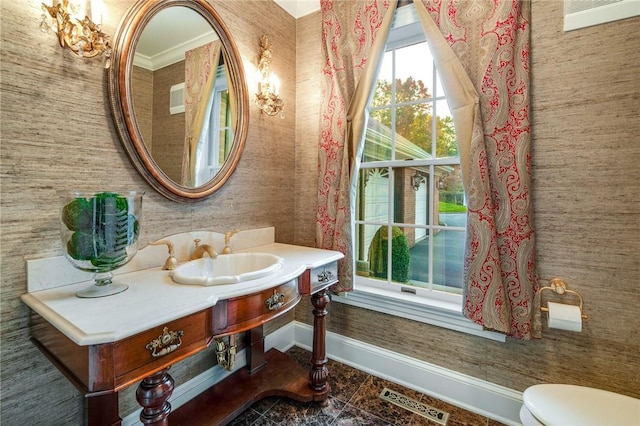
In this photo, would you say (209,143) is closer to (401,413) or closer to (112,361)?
(112,361)

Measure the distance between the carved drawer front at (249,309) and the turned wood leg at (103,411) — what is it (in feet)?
2.05

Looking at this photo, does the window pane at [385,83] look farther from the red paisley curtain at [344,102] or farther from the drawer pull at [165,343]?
the drawer pull at [165,343]

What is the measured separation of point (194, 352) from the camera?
37.6 inches

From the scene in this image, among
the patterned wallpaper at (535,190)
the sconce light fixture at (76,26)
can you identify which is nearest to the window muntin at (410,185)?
the patterned wallpaper at (535,190)

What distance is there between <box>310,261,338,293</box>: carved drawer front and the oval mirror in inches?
29.5

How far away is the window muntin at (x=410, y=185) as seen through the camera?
70.2 inches

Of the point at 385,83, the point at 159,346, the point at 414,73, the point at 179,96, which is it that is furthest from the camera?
the point at 385,83

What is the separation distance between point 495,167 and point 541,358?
99 centimetres

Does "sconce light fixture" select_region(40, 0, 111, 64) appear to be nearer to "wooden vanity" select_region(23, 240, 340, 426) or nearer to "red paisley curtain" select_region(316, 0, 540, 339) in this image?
"wooden vanity" select_region(23, 240, 340, 426)

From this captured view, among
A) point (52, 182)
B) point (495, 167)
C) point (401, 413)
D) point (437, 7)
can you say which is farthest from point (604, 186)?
point (52, 182)

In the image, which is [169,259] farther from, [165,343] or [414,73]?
[414,73]

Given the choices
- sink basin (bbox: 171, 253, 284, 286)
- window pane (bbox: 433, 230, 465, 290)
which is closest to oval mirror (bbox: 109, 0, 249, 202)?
sink basin (bbox: 171, 253, 284, 286)

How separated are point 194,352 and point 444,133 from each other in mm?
1740

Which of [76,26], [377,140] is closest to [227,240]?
[76,26]
